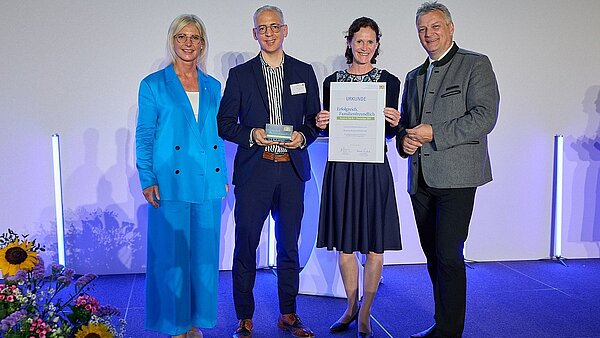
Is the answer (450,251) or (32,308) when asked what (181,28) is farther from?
(450,251)

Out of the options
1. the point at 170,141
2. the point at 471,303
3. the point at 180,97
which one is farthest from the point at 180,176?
the point at 471,303

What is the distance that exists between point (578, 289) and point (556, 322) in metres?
0.81

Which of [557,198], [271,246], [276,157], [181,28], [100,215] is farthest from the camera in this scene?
[557,198]

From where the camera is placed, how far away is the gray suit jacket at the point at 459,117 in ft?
9.16

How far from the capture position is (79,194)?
14.6ft

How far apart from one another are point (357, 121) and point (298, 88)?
14.7 inches

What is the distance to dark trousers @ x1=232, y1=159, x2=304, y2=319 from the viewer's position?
313 centimetres

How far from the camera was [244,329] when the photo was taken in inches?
127

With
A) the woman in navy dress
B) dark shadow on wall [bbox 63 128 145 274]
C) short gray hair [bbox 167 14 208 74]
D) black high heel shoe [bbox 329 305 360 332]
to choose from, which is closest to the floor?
black high heel shoe [bbox 329 305 360 332]

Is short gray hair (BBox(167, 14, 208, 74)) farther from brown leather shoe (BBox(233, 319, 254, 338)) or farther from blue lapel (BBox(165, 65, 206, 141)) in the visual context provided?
brown leather shoe (BBox(233, 319, 254, 338))

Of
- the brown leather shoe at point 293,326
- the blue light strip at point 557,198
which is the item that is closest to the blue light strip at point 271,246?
the brown leather shoe at point 293,326

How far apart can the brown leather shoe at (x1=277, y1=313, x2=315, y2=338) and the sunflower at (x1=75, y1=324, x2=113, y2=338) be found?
1708 mm

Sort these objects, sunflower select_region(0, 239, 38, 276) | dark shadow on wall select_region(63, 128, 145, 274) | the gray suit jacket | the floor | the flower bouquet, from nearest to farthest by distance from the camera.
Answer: the flower bouquet
sunflower select_region(0, 239, 38, 276)
the gray suit jacket
the floor
dark shadow on wall select_region(63, 128, 145, 274)

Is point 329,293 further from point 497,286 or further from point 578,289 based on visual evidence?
point 578,289
